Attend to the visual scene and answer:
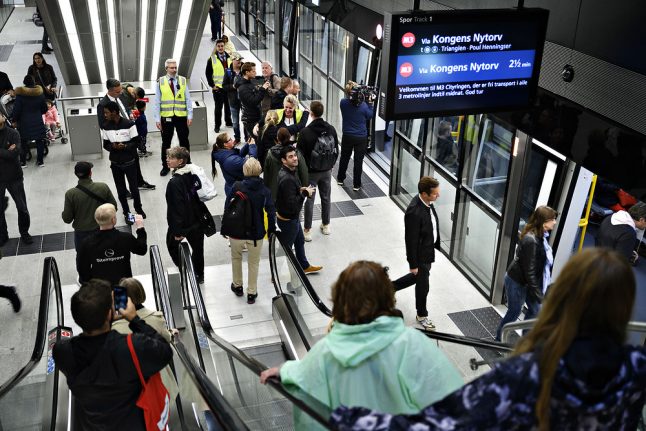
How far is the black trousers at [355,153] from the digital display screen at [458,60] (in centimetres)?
534

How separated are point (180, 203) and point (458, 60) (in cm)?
353

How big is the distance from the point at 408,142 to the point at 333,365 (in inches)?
345

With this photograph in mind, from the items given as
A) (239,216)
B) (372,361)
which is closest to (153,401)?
(372,361)

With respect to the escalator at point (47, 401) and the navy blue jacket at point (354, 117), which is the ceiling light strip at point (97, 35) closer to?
the navy blue jacket at point (354, 117)

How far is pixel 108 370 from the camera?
3742 mm

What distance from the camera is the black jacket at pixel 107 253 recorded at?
6.79m

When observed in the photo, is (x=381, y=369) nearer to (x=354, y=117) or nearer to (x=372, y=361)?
(x=372, y=361)

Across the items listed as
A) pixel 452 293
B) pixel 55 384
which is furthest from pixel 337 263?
pixel 55 384

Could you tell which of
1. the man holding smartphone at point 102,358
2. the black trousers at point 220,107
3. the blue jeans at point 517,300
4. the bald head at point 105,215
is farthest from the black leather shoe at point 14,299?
the black trousers at point 220,107

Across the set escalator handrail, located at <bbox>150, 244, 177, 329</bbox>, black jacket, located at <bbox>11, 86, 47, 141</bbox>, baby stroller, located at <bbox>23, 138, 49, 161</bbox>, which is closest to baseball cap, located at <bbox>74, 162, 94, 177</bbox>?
escalator handrail, located at <bbox>150, 244, 177, 329</bbox>

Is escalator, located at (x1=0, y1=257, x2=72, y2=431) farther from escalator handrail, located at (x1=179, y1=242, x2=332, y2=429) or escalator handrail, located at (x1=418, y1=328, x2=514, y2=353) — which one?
escalator handrail, located at (x1=418, y1=328, x2=514, y2=353)

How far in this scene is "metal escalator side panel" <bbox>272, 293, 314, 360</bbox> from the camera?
262 inches

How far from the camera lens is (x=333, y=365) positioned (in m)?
2.81

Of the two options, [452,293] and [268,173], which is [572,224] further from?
[268,173]
